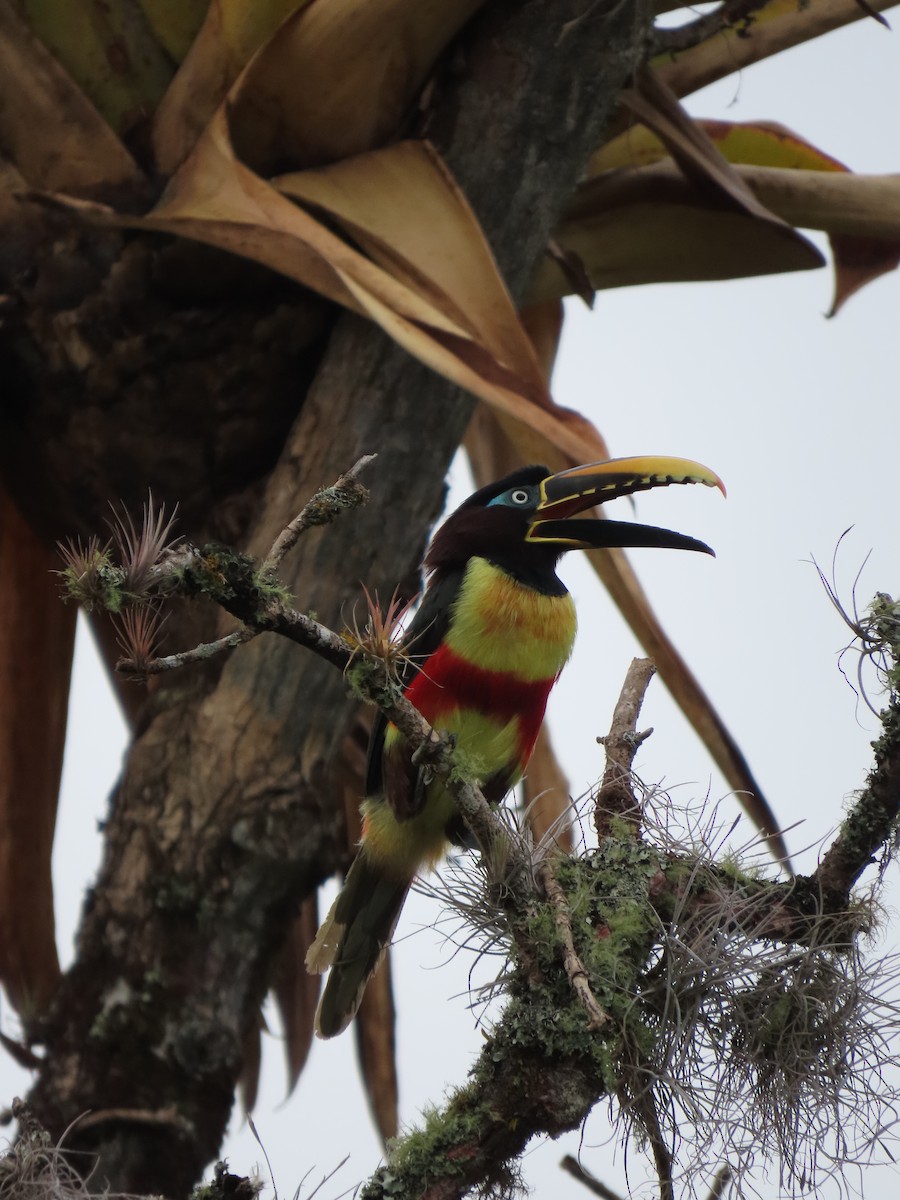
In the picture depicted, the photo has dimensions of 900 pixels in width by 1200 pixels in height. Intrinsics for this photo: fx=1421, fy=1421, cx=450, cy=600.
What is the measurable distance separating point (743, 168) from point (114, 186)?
1.97 meters

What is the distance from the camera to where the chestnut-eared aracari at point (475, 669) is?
10.3 feet

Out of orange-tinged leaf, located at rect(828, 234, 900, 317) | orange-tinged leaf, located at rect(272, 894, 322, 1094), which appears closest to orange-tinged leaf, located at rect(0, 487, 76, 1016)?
orange-tinged leaf, located at rect(272, 894, 322, 1094)

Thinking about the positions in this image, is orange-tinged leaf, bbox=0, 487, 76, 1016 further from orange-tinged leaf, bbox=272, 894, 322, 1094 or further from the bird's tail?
the bird's tail

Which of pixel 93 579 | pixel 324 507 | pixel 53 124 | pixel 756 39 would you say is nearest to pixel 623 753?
pixel 324 507

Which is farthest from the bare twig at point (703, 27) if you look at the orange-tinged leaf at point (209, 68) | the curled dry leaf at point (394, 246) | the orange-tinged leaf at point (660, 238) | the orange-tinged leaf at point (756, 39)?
the orange-tinged leaf at point (209, 68)

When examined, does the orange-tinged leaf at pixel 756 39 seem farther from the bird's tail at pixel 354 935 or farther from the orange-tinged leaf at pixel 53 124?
the bird's tail at pixel 354 935

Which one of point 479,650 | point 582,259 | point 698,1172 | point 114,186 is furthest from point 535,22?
point 698,1172

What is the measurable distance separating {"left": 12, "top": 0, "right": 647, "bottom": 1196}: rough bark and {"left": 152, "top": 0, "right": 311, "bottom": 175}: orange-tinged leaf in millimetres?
296

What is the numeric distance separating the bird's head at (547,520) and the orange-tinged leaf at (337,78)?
120 centimetres

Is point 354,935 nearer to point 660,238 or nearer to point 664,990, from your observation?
point 664,990

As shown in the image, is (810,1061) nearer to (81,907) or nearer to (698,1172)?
(698,1172)

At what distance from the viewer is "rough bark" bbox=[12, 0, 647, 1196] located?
3.46 metres

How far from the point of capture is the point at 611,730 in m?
2.83

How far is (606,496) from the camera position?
10.1 feet
